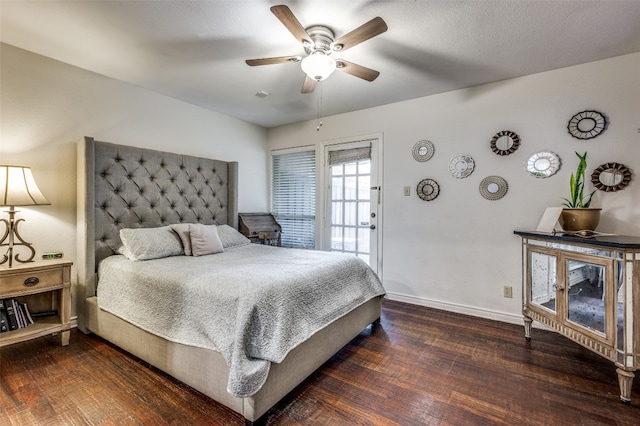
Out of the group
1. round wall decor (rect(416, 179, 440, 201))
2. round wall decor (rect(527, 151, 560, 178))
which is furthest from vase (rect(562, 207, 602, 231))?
round wall decor (rect(416, 179, 440, 201))

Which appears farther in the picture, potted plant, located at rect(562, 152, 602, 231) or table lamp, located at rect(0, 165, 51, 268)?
potted plant, located at rect(562, 152, 602, 231)

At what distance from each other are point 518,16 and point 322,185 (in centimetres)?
251

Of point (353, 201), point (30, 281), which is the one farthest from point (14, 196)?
point (353, 201)

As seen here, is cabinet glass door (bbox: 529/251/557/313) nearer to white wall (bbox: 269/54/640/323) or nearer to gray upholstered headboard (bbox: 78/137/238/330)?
white wall (bbox: 269/54/640/323)

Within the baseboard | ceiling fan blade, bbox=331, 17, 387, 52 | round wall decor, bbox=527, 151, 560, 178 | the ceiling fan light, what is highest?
ceiling fan blade, bbox=331, 17, 387, 52

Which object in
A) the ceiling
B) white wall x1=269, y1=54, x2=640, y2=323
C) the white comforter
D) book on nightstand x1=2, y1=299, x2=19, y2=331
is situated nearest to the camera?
the white comforter

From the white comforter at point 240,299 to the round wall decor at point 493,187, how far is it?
1.42m

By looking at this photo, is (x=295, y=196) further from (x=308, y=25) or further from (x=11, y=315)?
(x=11, y=315)

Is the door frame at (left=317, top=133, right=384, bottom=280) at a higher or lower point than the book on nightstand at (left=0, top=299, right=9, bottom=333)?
higher

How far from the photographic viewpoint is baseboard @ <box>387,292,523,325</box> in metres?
2.66

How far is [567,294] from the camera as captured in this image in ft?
6.36

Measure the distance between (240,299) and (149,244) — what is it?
1.32 metres

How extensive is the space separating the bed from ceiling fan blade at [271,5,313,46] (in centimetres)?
142

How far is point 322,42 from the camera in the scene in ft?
6.23
